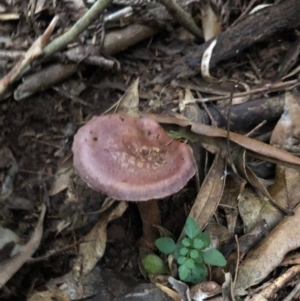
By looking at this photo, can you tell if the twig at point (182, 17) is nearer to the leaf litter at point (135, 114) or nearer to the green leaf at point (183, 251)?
the leaf litter at point (135, 114)

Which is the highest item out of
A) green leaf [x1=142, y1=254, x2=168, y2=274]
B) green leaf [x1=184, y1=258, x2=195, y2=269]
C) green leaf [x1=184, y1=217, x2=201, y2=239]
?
green leaf [x1=184, y1=217, x2=201, y2=239]

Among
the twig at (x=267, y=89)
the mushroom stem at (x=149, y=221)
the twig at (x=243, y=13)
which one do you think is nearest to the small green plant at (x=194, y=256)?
the mushroom stem at (x=149, y=221)

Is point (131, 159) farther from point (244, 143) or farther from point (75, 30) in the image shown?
point (75, 30)

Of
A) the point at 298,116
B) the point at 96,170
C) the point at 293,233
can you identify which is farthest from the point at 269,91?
the point at 96,170

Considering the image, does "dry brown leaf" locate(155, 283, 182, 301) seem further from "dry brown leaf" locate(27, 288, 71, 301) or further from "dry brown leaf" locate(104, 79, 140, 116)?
"dry brown leaf" locate(104, 79, 140, 116)

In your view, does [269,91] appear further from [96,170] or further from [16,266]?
[16,266]

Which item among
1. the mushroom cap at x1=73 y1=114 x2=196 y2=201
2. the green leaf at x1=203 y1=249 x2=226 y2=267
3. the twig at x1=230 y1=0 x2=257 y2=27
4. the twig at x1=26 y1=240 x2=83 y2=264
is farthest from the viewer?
the twig at x1=230 y1=0 x2=257 y2=27

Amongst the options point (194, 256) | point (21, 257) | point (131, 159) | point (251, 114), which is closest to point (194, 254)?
point (194, 256)

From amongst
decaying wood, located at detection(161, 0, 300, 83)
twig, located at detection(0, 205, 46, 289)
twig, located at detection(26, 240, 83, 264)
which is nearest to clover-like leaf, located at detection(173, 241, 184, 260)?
twig, located at detection(26, 240, 83, 264)
